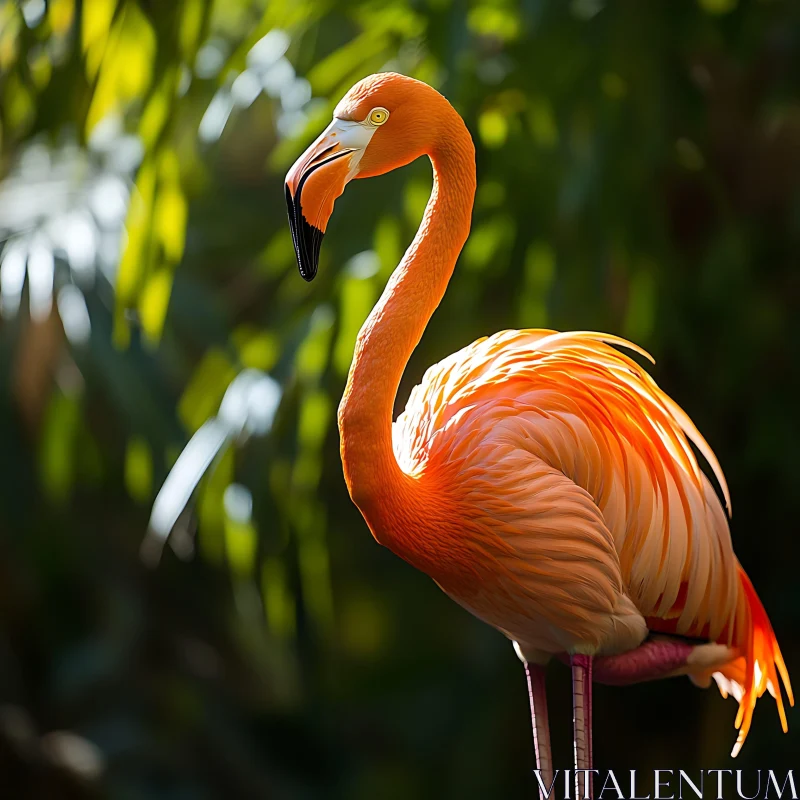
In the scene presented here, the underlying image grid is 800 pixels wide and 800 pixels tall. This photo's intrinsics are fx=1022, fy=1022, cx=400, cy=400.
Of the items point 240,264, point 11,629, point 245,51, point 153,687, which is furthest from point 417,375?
point 11,629

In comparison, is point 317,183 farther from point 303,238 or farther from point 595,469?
point 595,469

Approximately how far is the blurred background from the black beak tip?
2.16 ft

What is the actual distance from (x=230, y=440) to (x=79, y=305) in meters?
0.42

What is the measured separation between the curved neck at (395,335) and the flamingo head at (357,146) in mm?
25

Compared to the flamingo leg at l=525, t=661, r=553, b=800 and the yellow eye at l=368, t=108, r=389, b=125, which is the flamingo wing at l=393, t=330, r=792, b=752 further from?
the yellow eye at l=368, t=108, r=389, b=125

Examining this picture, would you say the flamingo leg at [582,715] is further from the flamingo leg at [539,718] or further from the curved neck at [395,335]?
the curved neck at [395,335]

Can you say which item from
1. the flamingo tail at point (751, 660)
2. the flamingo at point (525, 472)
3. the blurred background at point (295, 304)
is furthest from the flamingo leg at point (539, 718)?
the blurred background at point (295, 304)

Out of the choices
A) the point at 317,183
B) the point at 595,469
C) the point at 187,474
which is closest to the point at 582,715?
the point at 595,469

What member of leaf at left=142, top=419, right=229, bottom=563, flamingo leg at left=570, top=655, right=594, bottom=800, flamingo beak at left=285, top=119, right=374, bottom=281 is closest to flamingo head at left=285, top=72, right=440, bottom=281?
flamingo beak at left=285, top=119, right=374, bottom=281

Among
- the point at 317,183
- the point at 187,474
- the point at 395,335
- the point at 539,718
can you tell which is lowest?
the point at 539,718

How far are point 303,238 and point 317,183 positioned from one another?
42 millimetres

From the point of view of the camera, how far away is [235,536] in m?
1.67

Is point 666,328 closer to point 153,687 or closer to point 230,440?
point 230,440

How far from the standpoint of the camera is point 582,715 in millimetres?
834
